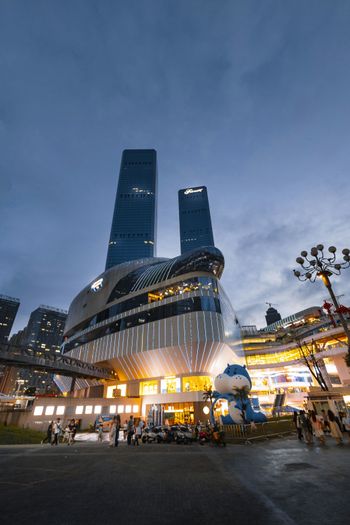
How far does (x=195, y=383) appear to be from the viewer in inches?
1644

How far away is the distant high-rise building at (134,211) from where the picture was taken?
137m

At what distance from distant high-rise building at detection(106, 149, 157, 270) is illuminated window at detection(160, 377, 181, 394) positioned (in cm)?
9155

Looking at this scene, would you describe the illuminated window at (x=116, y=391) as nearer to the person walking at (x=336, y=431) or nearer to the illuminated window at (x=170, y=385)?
the illuminated window at (x=170, y=385)

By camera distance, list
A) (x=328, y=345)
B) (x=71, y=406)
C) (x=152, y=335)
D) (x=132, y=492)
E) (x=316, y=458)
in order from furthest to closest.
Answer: (x=328, y=345) → (x=152, y=335) → (x=71, y=406) → (x=316, y=458) → (x=132, y=492)

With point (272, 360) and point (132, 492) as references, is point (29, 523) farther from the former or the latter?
point (272, 360)

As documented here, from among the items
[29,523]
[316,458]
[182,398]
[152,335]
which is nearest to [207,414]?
[182,398]

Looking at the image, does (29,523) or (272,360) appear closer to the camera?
(29,523)

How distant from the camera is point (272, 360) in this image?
79.1 m

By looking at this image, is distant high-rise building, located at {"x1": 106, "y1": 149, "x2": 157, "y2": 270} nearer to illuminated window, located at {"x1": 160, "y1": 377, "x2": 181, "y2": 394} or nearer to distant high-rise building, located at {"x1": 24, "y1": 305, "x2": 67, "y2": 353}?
distant high-rise building, located at {"x1": 24, "y1": 305, "x2": 67, "y2": 353}

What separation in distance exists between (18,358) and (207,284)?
30.2 meters

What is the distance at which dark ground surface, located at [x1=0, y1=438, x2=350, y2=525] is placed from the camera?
519 cm

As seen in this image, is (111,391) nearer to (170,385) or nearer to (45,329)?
(170,385)

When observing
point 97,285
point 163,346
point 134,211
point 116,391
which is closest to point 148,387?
point 116,391

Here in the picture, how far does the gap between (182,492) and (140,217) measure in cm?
15122
